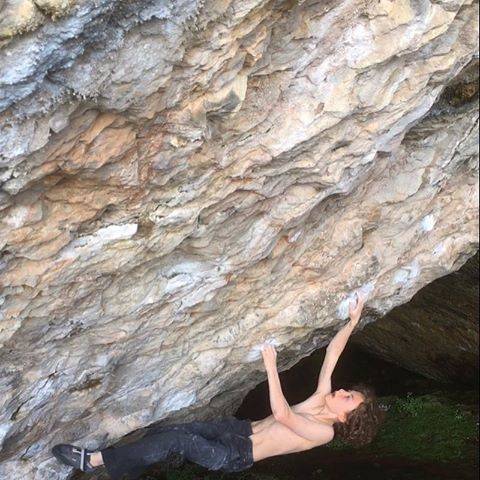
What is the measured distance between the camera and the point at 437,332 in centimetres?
781

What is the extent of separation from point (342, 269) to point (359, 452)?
3.11m

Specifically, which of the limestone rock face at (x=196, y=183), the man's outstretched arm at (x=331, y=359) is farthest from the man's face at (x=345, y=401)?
the limestone rock face at (x=196, y=183)

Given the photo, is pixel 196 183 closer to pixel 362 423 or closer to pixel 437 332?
pixel 362 423

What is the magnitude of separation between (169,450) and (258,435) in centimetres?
66

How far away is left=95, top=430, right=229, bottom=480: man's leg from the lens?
4.52 meters

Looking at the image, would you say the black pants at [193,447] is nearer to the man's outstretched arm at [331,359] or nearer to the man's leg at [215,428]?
the man's leg at [215,428]

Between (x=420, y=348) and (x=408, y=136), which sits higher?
(x=408, y=136)

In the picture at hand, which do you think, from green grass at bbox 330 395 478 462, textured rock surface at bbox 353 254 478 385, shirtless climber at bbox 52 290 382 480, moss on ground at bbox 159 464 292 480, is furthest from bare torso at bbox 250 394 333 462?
textured rock surface at bbox 353 254 478 385

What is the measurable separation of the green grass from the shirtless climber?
8.41 feet

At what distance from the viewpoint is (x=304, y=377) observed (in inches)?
296

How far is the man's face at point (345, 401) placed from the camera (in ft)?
14.8

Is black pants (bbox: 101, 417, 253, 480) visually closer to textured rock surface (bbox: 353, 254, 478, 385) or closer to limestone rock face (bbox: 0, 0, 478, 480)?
limestone rock face (bbox: 0, 0, 478, 480)

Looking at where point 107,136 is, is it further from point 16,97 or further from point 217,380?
point 217,380

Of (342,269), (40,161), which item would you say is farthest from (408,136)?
(40,161)
